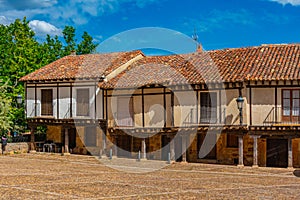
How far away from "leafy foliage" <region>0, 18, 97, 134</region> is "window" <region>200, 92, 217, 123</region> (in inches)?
600

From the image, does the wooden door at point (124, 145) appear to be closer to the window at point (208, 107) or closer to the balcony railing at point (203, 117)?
the balcony railing at point (203, 117)

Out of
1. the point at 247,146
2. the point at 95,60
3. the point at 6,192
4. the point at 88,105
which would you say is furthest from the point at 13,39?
the point at 6,192

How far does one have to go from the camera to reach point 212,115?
26109mm

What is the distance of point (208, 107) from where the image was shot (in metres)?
26.3

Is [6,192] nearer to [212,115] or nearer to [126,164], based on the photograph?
[126,164]

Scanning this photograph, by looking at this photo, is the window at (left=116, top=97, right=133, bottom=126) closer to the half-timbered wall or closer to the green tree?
the half-timbered wall

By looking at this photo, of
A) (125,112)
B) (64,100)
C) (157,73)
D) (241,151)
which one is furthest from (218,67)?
(64,100)

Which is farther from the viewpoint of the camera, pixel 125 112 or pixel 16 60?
pixel 16 60

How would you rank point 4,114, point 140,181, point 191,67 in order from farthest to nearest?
point 4,114 < point 191,67 < point 140,181

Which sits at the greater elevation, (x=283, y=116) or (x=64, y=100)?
(x=64, y=100)

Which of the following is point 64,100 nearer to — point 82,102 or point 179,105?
point 82,102

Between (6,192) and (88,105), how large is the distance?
1532 cm

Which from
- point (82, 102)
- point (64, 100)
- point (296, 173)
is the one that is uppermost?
point (64, 100)

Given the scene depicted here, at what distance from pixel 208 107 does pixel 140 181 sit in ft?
28.0
